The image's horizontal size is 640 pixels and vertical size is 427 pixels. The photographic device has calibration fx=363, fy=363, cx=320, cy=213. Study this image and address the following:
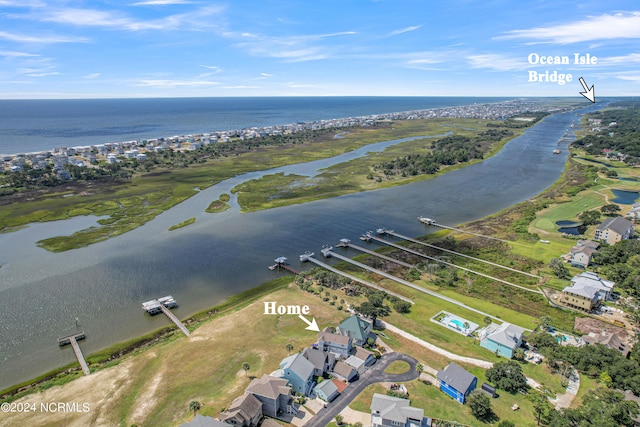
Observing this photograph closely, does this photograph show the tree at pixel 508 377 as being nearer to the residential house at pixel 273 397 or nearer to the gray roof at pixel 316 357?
the gray roof at pixel 316 357

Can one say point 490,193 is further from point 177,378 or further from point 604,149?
point 177,378

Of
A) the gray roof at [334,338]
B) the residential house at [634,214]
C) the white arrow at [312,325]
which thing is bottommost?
the white arrow at [312,325]

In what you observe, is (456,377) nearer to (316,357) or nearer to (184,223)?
(316,357)

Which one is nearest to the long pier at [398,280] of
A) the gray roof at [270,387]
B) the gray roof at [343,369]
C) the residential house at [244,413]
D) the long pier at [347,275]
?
the long pier at [347,275]

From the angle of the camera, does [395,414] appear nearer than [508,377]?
Yes

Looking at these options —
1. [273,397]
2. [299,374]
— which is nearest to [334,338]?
[299,374]
